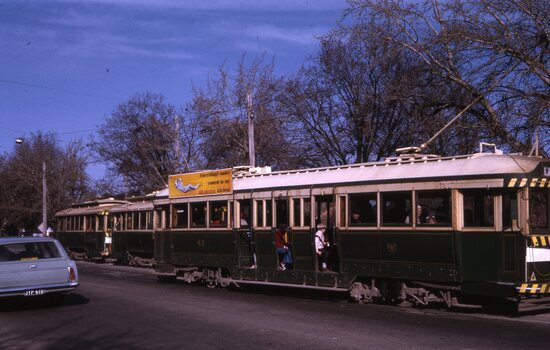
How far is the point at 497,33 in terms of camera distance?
1970cm

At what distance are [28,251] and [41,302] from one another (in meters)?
2.21

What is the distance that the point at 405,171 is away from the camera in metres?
14.7

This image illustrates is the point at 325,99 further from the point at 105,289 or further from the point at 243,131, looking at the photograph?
the point at 105,289

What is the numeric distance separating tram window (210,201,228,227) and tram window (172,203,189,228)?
1449mm

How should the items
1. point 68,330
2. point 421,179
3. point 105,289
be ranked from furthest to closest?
point 105,289 < point 421,179 < point 68,330

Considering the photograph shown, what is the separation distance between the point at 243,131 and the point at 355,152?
262 inches

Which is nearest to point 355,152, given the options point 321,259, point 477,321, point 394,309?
point 321,259

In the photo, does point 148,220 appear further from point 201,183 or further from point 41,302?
point 41,302

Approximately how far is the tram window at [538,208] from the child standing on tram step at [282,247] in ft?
21.2

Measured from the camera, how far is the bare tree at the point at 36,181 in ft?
188

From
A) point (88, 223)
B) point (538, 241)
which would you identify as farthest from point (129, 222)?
point (538, 241)

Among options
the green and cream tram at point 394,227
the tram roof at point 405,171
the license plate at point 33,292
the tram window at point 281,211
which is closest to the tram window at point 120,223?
the green and cream tram at point 394,227

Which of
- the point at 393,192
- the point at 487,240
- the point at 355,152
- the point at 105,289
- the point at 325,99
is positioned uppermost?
the point at 325,99

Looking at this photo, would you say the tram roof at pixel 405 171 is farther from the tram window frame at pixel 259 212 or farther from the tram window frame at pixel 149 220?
the tram window frame at pixel 149 220
